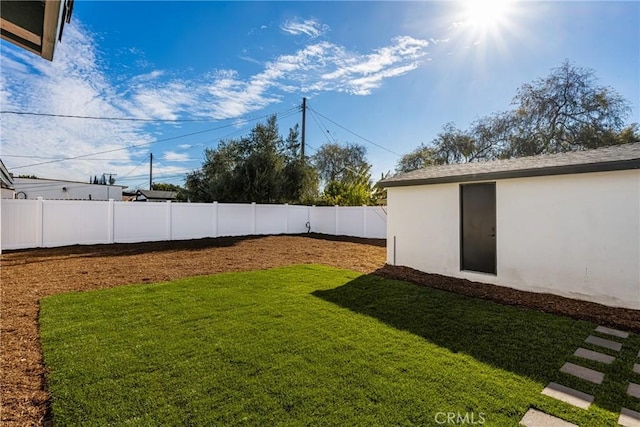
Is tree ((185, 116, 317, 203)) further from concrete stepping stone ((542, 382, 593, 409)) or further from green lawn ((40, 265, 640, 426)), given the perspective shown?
concrete stepping stone ((542, 382, 593, 409))

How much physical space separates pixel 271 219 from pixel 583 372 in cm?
1429

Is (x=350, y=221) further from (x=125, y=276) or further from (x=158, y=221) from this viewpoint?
(x=125, y=276)

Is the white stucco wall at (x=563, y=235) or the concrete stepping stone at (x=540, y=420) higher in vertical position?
the white stucco wall at (x=563, y=235)

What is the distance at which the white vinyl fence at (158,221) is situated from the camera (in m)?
9.84

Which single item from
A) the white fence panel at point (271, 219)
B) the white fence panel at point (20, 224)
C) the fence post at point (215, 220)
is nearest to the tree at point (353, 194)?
the white fence panel at point (271, 219)

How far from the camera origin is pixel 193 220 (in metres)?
13.6

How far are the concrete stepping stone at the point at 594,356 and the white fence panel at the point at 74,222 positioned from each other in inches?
529

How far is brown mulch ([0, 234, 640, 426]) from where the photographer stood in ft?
8.75

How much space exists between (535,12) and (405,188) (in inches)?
269

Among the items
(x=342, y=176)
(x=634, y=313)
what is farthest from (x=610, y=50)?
(x=342, y=176)

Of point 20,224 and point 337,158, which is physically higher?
point 337,158

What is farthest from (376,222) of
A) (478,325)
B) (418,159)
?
(418,159)

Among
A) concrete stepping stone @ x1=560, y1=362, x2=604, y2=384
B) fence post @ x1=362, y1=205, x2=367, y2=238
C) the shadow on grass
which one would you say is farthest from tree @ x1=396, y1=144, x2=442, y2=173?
concrete stepping stone @ x1=560, y1=362, x2=604, y2=384

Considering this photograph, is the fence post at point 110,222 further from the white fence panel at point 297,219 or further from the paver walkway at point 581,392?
the paver walkway at point 581,392
